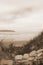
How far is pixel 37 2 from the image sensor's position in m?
1.49

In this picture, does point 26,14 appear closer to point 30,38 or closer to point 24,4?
point 24,4

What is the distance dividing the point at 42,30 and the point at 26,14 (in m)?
0.21

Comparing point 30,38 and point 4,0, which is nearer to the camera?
point 4,0

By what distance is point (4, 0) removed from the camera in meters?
1.47

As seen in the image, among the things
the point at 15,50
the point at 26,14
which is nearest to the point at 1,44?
the point at 15,50

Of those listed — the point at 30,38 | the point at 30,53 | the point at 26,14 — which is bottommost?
the point at 30,53

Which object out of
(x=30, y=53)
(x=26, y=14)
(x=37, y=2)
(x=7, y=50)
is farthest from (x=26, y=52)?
(x=37, y=2)

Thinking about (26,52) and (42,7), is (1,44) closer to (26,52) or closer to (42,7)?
(26,52)

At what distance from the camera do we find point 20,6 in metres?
1.51

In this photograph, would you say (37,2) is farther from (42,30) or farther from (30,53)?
(30,53)

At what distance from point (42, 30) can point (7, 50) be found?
375 millimetres

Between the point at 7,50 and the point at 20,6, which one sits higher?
the point at 20,6

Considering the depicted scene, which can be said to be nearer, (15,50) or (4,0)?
(4,0)

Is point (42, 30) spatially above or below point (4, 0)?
below
